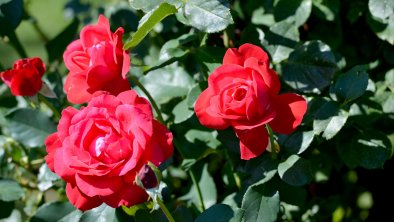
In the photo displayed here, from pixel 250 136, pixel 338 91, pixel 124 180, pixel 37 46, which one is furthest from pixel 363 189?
pixel 37 46

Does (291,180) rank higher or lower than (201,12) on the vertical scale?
lower

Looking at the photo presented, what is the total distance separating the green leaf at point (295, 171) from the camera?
95 cm

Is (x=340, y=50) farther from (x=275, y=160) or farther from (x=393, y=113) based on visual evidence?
(x=275, y=160)

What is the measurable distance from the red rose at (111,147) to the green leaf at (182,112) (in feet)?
0.74

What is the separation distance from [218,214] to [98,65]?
28cm

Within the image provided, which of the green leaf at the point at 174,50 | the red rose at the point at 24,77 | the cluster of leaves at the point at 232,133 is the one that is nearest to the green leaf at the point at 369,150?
the cluster of leaves at the point at 232,133

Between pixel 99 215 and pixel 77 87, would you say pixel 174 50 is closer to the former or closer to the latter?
pixel 77 87

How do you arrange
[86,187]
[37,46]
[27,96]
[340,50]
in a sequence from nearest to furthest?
[86,187], [27,96], [340,50], [37,46]

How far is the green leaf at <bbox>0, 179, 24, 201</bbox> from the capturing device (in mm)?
1164

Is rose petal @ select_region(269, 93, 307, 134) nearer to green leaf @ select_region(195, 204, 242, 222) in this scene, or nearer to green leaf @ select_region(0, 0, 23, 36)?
green leaf @ select_region(195, 204, 242, 222)

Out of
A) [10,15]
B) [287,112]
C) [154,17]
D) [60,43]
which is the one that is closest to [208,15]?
[154,17]

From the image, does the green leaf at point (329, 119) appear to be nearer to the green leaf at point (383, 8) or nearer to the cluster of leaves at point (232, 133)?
the cluster of leaves at point (232, 133)

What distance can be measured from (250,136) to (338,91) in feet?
0.70

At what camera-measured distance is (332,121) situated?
3.15 ft
